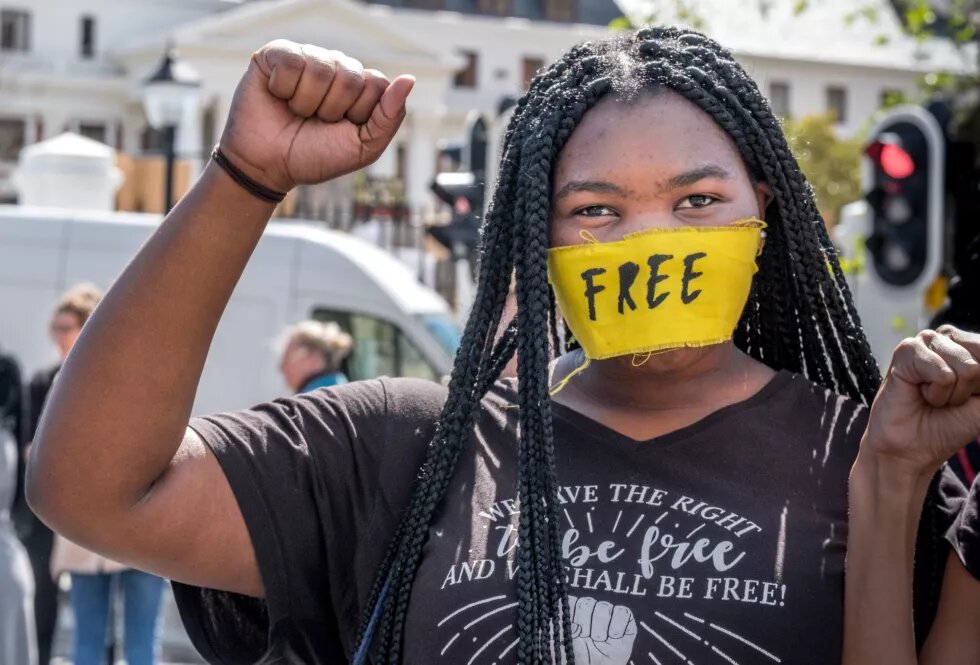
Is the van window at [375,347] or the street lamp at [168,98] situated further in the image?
the street lamp at [168,98]

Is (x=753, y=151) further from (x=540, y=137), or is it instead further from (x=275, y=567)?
(x=275, y=567)

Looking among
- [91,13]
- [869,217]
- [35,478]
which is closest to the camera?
[35,478]

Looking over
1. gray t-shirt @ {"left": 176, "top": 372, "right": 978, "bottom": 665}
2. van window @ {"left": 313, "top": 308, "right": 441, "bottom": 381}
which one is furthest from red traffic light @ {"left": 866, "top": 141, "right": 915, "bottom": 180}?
gray t-shirt @ {"left": 176, "top": 372, "right": 978, "bottom": 665}

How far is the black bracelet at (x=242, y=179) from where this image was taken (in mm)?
1939

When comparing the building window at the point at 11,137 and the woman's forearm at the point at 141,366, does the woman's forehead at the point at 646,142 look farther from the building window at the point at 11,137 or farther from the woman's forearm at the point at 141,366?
the building window at the point at 11,137

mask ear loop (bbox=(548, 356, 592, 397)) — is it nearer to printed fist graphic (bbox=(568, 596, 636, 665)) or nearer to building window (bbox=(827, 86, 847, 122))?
printed fist graphic (bbox=(568, 596, 636, 665))

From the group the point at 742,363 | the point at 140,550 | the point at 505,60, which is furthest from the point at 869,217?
the point at 505,60

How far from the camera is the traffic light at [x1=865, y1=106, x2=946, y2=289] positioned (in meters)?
7.79

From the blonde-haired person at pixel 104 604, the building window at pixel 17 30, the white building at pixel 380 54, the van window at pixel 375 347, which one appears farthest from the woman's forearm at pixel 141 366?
the building window at pixel 17 30

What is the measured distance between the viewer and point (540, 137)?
2133 millimetres

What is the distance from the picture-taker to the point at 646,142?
82.2 inches

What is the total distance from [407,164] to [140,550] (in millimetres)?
42228

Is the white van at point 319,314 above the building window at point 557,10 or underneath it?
underneath

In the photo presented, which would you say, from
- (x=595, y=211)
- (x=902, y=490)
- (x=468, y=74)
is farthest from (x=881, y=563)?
(x=468, y=74)
